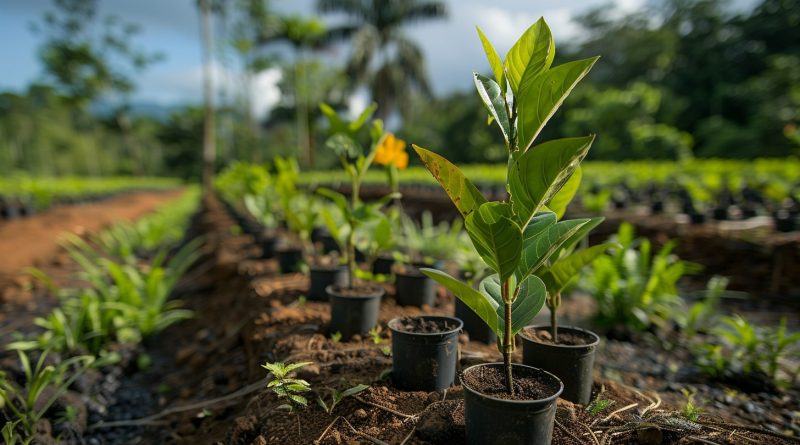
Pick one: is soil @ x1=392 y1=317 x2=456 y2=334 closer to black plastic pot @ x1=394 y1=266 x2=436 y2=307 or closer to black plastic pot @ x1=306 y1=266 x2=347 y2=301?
black plastic pot @ x1=394 y1=266 x2=436 y2=307

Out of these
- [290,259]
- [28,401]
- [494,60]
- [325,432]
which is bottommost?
[28,401]

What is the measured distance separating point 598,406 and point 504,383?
339mm

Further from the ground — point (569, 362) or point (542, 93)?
point (542, 93)

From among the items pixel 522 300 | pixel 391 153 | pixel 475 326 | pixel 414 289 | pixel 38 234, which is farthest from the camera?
pixel 38 234

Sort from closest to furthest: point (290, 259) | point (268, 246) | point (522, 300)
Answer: point (522, 300), point (290, 259), point (268, 246)

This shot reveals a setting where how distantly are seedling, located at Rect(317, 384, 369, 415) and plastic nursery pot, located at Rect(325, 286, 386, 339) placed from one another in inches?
18.9

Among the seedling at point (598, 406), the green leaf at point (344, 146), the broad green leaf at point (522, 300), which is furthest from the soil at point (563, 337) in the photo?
the green leaf at point (344, 146)

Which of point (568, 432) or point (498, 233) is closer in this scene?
point (498, 233)

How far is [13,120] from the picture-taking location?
37406 mm

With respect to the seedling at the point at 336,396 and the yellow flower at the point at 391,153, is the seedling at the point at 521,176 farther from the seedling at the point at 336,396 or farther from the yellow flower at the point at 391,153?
the yellow flower at the point at 391,153

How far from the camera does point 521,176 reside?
3.25 feet

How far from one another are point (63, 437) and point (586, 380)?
1.96 m

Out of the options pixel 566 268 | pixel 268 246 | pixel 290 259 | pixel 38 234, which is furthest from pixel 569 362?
pixel 38 234

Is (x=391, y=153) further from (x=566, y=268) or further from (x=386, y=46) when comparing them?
(x=386, y=46)
